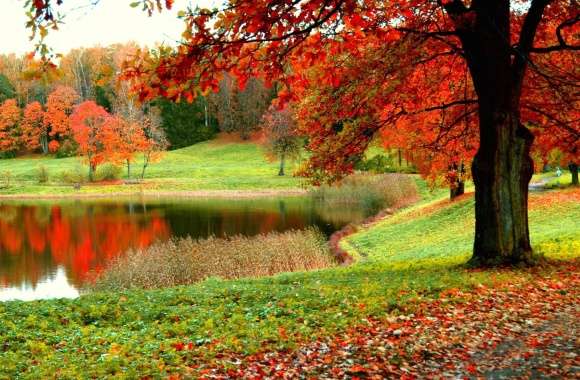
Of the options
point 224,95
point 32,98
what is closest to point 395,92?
point 224,95

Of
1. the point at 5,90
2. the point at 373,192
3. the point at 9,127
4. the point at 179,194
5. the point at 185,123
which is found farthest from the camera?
the point at 185,123

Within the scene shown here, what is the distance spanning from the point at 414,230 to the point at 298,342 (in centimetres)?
1923

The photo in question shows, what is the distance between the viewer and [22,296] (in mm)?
17938

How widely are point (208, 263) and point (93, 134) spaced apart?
152 ft

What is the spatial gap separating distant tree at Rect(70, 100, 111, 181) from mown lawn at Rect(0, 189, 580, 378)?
5035 cm

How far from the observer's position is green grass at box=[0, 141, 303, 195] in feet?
185

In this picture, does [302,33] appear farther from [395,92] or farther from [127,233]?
[127,233]

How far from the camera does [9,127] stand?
260 ft

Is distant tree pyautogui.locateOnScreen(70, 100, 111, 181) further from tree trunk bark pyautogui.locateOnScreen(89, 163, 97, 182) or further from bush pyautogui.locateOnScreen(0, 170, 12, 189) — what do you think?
bush pyautogui.locateOnScreen(0, 170, 12, 189)

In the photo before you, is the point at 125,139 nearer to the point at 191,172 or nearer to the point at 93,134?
the point at 93,134

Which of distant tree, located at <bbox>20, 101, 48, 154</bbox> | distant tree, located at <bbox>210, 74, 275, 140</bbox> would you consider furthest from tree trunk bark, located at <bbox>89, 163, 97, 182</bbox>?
Result: distant tree, located at <bbox>210, 74, 275, 140</bbox>

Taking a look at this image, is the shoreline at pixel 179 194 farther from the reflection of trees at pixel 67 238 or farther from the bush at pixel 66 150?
the bush at pixel 66 150

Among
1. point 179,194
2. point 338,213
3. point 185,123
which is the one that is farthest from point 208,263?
point 185,123

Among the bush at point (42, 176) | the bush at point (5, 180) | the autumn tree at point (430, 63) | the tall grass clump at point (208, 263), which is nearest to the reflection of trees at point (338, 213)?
the tall grass clump at point (208, 263)
